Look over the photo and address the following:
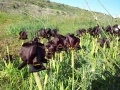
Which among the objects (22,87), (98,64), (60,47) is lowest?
(22,87)

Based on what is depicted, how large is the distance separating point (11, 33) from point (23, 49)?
7.46 metres

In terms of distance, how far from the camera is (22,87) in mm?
2928

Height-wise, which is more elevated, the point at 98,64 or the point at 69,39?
the point at 69,39

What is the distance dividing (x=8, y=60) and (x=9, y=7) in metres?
20.6

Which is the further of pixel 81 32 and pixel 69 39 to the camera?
pixel 81 32

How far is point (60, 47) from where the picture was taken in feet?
8.60

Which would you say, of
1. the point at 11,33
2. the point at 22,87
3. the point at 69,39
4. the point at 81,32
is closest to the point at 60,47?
the point at 69,39

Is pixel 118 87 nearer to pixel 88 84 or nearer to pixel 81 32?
Result: pixel 88 84

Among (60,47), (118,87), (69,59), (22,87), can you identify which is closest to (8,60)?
(22,87)

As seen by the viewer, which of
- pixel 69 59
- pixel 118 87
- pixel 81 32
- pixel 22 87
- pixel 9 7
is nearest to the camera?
pixel 118 87

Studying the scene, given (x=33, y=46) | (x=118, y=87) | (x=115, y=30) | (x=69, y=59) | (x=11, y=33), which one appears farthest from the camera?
(x=11, y=33)

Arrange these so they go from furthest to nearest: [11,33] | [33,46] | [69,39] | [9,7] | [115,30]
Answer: [9,7], [11,33], [115,30], [69,39], [33,46]

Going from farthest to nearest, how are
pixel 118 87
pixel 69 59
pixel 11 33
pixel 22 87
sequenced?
pixel 11 33 → pixel 69 59 → pixel 22 87 → pixel 118 87

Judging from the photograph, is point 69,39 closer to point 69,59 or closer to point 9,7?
point 69,59
